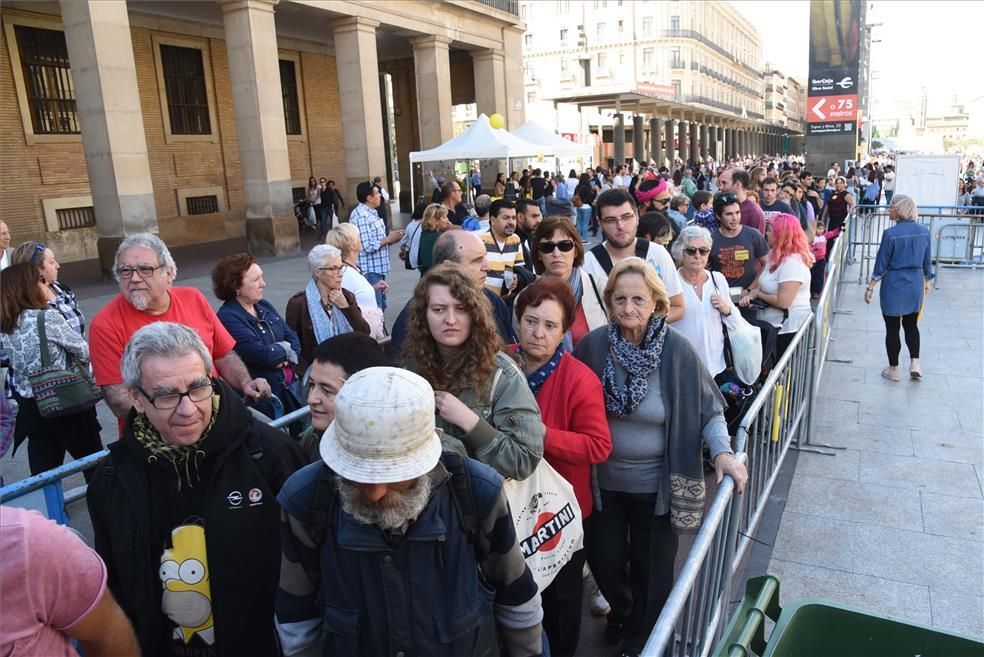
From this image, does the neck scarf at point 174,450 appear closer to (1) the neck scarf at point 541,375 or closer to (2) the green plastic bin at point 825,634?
(1) the neck scarf at point 541,375

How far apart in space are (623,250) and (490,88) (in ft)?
71.7

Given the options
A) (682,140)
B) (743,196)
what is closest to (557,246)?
(743,196)

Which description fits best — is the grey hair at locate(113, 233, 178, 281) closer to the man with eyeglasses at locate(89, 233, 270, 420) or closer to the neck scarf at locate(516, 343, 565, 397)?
the man with eyeglasses at locate(89, 233, 270, 420)

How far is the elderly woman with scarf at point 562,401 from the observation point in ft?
9.31

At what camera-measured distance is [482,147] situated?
41.0 ft

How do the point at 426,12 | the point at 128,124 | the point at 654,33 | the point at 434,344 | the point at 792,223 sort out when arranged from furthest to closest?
the point at 654,33, the point at 426,12, the point at 128,124, the point at 792,223, the point at 434,344

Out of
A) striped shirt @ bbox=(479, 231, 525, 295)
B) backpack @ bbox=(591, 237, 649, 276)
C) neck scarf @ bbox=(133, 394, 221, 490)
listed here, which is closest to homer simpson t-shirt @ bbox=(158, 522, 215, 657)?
neck scarf @ bbox=(133, 394, 221, 490)

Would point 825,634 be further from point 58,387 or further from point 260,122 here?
point 260,122

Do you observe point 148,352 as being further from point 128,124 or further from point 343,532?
point 128,124

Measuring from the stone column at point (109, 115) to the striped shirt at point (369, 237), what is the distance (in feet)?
21.4

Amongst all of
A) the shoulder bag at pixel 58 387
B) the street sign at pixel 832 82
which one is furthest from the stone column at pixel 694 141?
the shoulder bag at pixel 58 387

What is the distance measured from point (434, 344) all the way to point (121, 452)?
1143mm

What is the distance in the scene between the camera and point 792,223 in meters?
5.91

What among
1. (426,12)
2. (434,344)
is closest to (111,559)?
(434,344)
